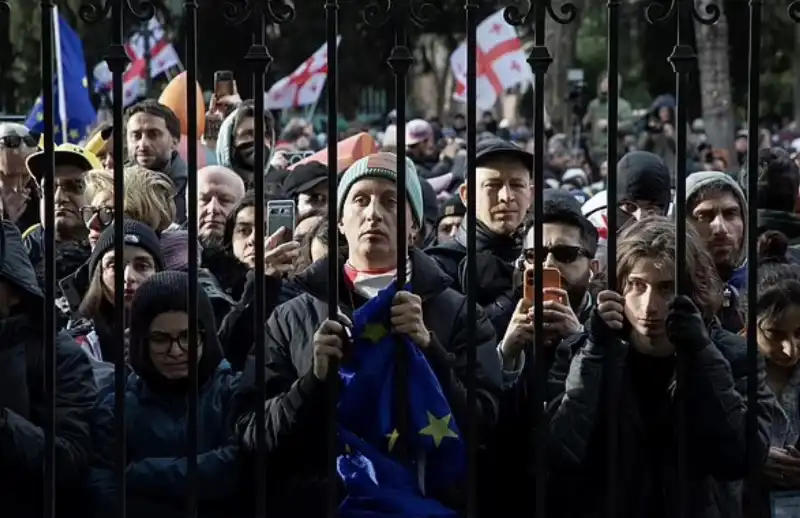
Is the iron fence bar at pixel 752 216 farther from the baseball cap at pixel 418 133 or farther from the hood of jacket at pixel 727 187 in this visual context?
the baseball cap at pixel 418 133

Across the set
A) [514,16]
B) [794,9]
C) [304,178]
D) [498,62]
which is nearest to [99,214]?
[304,178]

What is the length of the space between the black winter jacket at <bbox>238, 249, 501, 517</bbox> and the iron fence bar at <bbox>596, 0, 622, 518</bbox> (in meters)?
0.37

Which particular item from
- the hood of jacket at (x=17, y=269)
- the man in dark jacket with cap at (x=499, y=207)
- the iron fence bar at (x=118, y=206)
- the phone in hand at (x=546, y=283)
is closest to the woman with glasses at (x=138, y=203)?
the man in dark jacket with cap at (x=499, y=207)

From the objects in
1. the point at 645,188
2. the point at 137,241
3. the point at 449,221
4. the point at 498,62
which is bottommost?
the point at 137,241

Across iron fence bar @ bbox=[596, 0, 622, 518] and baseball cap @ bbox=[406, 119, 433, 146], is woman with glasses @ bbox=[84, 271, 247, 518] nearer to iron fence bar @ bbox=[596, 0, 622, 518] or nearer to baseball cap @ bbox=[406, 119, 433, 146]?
iron fence bar @ bbox=[596, 0, 622, 518]

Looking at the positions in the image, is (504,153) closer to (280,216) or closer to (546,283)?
(280,216)

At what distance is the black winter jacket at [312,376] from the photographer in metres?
4.53

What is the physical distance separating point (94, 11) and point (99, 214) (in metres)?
2.91

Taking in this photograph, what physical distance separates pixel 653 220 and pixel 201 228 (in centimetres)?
323

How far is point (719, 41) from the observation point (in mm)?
30812

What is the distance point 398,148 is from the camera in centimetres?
429

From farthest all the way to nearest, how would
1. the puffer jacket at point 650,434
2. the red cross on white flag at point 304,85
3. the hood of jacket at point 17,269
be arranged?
the red cross on white flag at point 304,85
the hood of jacket at point 17,269
the puffer jacket at point 650,434

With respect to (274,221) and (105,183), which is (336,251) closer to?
(274,221)

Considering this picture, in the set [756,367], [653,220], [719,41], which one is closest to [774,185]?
[653,220]
